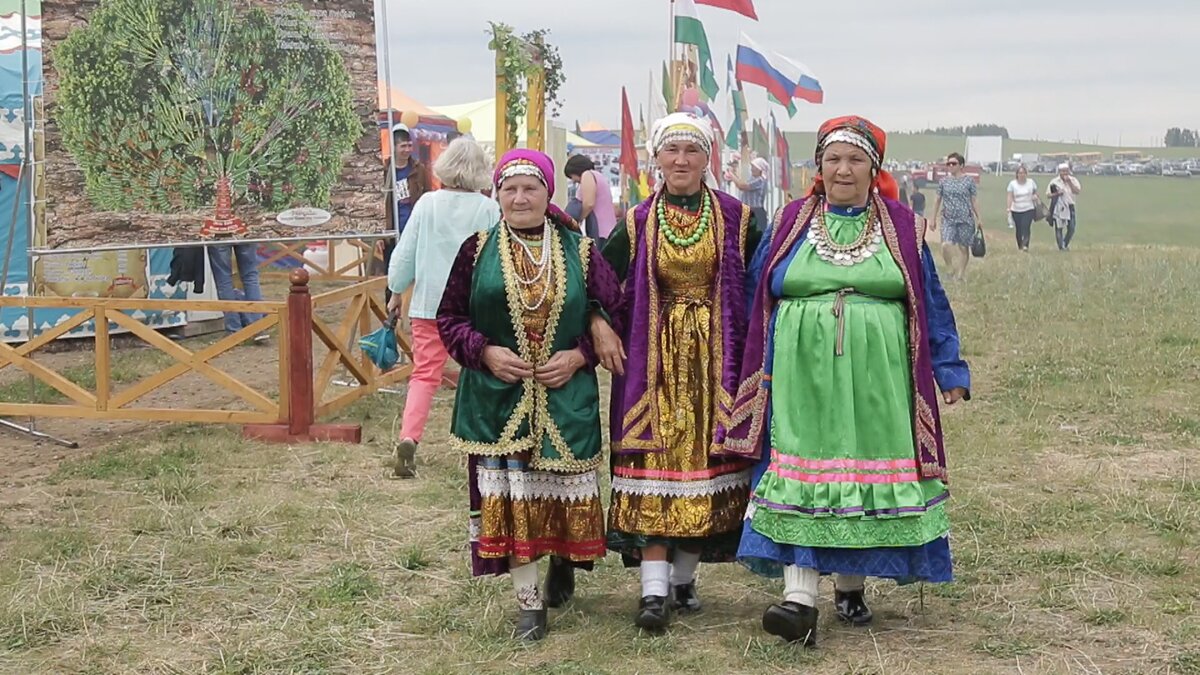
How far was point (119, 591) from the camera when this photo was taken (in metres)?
5.12

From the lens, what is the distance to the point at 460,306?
450 centimetres

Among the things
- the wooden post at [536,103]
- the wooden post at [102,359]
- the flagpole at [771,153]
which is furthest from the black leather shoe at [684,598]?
the flagpole at [771,153]

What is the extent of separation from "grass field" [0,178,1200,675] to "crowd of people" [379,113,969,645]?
0.25 meters

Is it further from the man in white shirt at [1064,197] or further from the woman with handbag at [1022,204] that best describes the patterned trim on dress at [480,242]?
the man in white shirt at [1064,197]

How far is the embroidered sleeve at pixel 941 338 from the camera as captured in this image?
4.38 meters

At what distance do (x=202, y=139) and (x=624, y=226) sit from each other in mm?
4249

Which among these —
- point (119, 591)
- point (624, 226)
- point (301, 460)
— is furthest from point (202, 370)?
point (624, 226)

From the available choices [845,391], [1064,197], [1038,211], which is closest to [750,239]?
[845,391]

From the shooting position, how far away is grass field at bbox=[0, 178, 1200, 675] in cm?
437

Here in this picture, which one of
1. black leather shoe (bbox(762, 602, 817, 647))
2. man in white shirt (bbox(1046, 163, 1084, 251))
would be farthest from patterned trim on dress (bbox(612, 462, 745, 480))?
man in white shirt (bbox(1046, 163, 1084, 251))

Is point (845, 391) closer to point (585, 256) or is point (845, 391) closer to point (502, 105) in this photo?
point (585, 256)

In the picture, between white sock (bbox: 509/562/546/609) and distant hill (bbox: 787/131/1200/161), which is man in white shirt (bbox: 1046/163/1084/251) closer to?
distant hill (bbox: 787/131/1200/161)

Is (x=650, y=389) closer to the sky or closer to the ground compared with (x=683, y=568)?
closer to the sky

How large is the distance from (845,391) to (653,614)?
A: 3.09 ft
